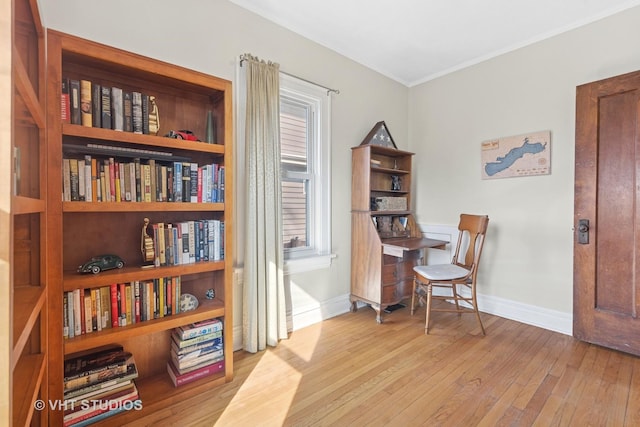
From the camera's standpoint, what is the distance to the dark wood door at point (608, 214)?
224cm

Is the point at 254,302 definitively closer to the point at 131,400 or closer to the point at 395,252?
the point at 131,400

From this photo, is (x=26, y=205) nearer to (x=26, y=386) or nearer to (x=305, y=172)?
(x=26, y=386)

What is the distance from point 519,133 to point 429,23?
1.36 metres

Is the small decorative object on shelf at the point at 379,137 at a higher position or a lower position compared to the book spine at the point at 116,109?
higher

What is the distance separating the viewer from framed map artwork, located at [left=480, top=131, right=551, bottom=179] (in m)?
2.79

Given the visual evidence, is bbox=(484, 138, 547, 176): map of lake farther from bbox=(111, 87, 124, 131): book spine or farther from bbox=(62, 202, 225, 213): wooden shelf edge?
bbox=(111, 87, 124, 131): book spine

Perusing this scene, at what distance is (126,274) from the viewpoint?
1.58 m

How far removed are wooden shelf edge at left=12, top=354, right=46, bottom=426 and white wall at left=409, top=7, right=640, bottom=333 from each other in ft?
11.4

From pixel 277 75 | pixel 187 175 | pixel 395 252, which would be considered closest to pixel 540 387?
pixel 395 252

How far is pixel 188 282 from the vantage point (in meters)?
2.04

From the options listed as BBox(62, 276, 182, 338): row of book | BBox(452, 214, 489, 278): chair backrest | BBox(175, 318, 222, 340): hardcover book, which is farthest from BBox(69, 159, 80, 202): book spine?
BBox(452, 214, 489, 278): chair backrest

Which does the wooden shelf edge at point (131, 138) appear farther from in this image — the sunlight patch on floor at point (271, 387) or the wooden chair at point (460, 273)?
the wooden chair at point (460, 273)

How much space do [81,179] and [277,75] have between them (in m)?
1.59

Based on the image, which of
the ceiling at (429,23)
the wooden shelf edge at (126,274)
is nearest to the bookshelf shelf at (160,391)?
the wooden shelf edge at (126,274)
